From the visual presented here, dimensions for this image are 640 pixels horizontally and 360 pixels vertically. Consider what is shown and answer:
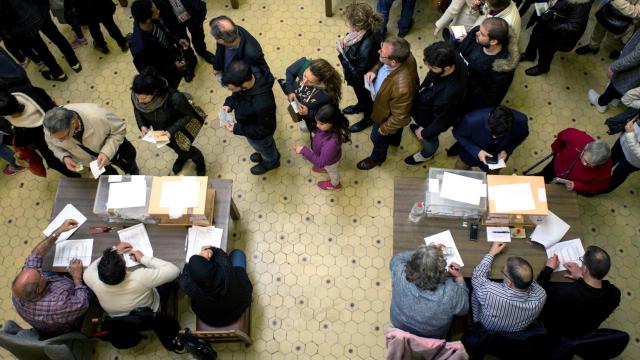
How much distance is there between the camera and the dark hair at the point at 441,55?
402 centimetres

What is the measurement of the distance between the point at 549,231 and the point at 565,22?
2655mm

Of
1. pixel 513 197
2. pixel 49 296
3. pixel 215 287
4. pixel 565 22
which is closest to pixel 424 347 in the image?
pixel 513 197

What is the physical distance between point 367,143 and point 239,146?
1.63m

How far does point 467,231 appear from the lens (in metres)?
4.19

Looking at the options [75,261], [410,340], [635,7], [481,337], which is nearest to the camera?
[410,340]

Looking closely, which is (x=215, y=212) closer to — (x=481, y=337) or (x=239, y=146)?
(x=239, y=146)

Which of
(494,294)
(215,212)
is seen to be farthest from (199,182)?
(494,294)

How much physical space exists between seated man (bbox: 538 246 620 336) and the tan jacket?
413 cm

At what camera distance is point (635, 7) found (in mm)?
5242

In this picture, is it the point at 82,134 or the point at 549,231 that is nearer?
the point at 549,231

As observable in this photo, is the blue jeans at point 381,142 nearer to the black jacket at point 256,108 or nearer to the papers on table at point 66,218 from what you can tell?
the black jacket at point 256,108

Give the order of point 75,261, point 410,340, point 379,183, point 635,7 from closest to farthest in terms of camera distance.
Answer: point 410,340 → point 75,261 → point 635,7 → point 379,183

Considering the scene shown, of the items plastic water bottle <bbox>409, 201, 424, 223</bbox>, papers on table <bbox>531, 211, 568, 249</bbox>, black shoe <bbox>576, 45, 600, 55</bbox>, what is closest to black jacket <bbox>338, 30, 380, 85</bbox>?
plastic water bottle <bbox>409, 201, 424, 223</bbox>

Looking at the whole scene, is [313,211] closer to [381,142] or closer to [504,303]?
[381,142]
